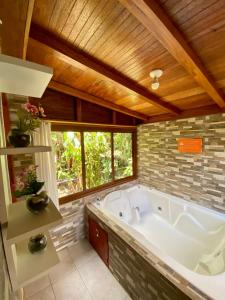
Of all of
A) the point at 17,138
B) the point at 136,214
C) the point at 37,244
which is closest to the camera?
the point at 17,138

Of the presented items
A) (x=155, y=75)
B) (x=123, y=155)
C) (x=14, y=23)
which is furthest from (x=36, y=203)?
(x=123, y=155)

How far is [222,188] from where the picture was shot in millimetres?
2391

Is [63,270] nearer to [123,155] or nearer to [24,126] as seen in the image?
[24,126]

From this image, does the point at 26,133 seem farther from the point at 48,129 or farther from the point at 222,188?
the point at 222,188

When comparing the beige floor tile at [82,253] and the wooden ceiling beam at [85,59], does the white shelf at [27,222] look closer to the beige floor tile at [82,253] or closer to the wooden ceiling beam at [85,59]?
the wooden ceiling beam at [85,59]

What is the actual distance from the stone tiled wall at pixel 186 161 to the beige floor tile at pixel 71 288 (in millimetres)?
2131

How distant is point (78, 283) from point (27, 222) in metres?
1.77

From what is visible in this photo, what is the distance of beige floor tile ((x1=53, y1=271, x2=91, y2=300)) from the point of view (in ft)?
6.03

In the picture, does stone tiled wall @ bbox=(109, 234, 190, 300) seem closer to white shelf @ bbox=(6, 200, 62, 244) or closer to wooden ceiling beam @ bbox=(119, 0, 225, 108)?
white shelf @ bbox=(6, 200, 62, 244)

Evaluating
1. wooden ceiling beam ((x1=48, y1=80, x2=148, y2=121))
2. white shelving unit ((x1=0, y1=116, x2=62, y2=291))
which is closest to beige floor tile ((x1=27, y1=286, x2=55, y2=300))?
white shelving unit ((x1=0, y1=116, x2=62, y2=291))

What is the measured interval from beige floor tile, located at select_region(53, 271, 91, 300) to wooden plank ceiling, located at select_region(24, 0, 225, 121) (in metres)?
2.55

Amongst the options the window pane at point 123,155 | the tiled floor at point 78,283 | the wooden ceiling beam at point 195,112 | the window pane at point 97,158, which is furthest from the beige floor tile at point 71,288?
the wooden ceiling beam at point 195,112

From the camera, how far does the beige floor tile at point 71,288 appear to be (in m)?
1.84

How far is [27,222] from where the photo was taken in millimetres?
831
